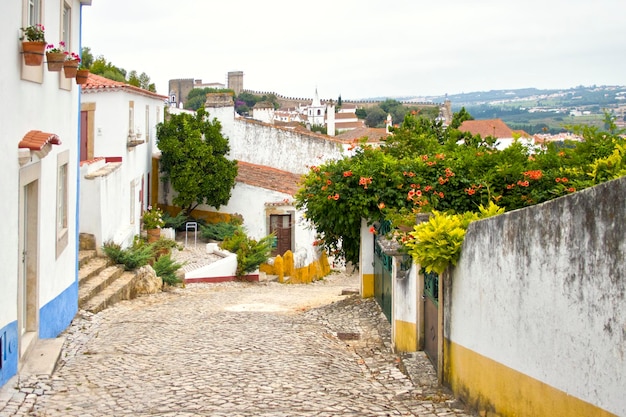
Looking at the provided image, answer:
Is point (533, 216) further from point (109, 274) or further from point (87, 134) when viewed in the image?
point (87, 134)

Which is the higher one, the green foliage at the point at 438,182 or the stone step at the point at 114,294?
the green foliage at the point at 438,182

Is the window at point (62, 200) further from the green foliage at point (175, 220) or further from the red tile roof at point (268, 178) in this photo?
the red tile roof at point (268, 178)

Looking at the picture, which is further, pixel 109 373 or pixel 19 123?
pixel 109 373

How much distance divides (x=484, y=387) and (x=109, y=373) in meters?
4.39

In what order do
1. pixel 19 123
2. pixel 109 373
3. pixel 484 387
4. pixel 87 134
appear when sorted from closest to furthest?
pixel 484 387 < pixel 19 123 < pixel 109 373 < pixel 87 134

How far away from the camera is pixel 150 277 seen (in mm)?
18266

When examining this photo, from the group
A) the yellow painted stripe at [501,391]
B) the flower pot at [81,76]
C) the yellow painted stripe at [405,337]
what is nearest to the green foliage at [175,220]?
the flower pot at [81,76]

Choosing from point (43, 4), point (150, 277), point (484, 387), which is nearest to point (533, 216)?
point (484, 387)

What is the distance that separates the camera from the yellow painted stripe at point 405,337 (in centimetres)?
1084

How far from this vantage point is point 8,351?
8.48 m

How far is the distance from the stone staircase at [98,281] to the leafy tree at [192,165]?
10.4 m

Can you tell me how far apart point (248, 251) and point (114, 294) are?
947 cm

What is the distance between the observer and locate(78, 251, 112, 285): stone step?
15.5 metres

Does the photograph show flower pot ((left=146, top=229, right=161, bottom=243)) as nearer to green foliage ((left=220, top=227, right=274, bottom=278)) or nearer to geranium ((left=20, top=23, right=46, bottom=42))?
green foliage ((left=220, top=227, right=274, bottom=278))
